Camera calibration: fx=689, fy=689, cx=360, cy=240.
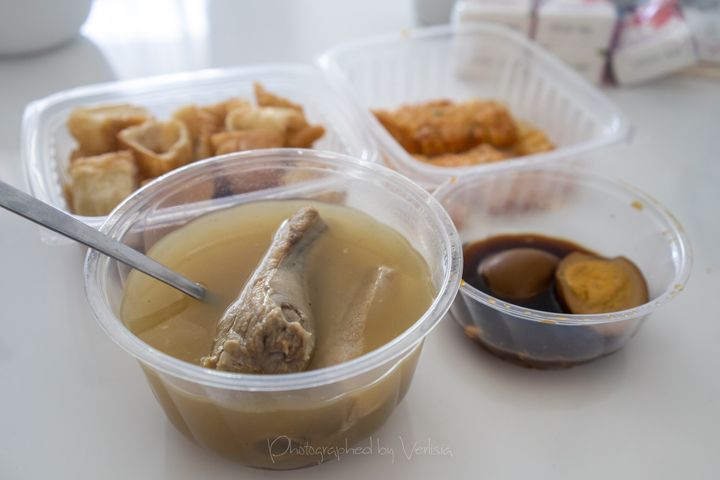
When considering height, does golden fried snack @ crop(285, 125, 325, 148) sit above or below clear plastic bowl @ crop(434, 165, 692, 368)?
above

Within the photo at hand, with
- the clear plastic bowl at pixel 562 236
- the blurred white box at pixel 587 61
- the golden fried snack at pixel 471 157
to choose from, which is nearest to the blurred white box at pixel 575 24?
the blurred white box at pixel 587 61

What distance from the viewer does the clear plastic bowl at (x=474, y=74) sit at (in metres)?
1.56

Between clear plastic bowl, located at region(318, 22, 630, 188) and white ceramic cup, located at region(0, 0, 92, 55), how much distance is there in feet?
2.12

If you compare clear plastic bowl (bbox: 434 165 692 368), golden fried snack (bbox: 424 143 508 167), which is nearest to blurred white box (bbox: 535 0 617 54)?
golden fried snack (bbox: 424 143 508 167)

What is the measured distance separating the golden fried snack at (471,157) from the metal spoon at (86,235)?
26.1 inches

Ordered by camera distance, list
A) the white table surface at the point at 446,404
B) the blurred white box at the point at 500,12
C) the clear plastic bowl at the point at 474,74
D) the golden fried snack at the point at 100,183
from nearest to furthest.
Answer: the white table surface at the point at 446,404 < the golden fried snack at the point at 100,183 < the clear plastic bowl at the point at 474,74 < the blurred white box at the point at 500,12

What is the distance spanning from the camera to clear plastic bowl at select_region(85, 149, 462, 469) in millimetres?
746

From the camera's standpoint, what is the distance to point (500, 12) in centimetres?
169

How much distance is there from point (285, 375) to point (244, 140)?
66 centimetres

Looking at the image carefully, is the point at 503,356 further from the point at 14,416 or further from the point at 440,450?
the point at 14,416

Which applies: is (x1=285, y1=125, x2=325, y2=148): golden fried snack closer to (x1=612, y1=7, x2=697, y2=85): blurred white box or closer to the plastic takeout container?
the plastic takeout container

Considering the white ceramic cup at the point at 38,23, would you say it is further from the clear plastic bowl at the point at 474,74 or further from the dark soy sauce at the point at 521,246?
the dark soy sauce at the point at 521,246

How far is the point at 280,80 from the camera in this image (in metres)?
1.54

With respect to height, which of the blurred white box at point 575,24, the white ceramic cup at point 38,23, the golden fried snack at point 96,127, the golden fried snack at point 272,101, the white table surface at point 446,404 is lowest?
the white table surface at point 446,404
